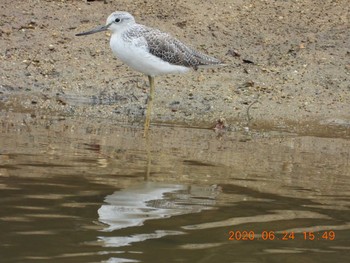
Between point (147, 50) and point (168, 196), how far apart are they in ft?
12.3

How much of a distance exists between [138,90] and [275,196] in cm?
483

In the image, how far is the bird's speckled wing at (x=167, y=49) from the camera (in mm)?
9555

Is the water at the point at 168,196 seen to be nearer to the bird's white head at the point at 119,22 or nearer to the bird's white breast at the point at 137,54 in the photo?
the bird's white breast at the point at 137,54

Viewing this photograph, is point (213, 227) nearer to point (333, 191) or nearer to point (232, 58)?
point (333, 191)

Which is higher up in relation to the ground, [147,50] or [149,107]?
[147,50]

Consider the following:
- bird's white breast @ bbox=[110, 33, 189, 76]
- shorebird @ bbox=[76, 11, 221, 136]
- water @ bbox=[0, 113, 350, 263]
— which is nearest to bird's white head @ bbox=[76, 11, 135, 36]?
shorebird @ bbox=[76, 11, 221, 136]

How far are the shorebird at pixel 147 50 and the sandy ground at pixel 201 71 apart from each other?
0.57 metres

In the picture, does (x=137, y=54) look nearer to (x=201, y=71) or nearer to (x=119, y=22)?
(x=119, y=22)

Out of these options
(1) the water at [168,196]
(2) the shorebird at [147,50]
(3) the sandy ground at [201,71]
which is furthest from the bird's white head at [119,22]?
(1) the water at [168,196]

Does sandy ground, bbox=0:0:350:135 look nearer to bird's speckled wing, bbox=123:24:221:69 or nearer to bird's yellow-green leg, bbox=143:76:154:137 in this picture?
bird's yellow-green leg, bbox=143:76:154:137

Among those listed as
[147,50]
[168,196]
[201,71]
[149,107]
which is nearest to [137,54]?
[147,50]
